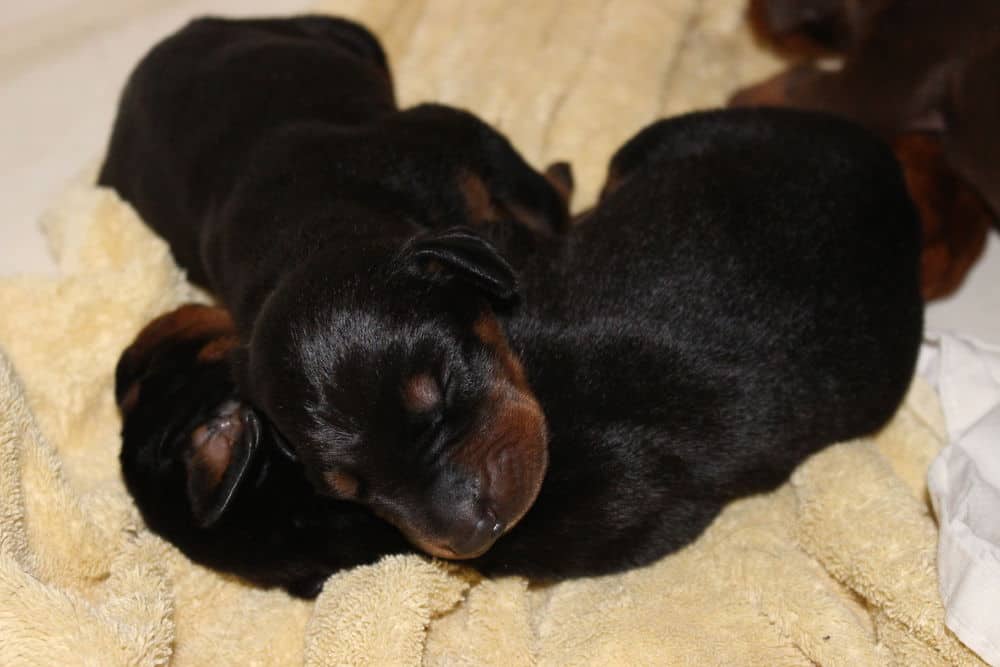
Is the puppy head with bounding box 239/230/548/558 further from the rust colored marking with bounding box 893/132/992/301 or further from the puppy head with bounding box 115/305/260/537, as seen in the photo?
the rust colored marking with bounding box 893/132/992/301

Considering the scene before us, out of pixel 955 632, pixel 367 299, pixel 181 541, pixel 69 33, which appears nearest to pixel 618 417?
pixel 367 299

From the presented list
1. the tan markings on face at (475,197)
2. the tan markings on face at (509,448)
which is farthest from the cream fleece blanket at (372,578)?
the tan markings on face at (475,197)

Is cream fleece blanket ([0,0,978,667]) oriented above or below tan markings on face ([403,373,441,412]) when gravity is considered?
below

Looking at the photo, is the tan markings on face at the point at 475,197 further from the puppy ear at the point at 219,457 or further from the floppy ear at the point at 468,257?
the puppy ear at the point at 219,457

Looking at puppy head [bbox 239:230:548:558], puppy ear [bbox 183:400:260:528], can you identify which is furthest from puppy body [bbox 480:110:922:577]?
puppy ear [bbox 183:400:260:528]

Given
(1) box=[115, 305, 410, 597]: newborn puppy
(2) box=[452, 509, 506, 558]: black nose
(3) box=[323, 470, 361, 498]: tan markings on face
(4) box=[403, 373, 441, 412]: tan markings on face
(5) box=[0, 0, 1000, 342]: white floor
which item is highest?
(4) box=[403, 373, 441, 412]: tan markings on face

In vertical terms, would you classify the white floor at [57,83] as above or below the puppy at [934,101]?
below
